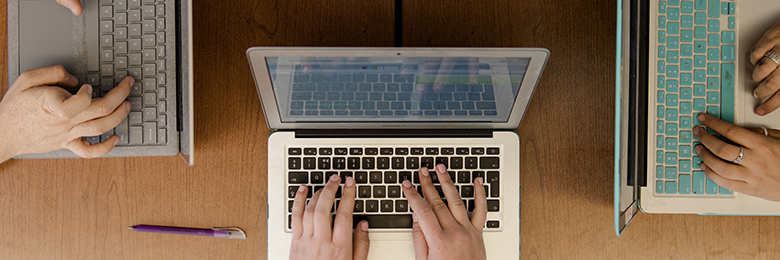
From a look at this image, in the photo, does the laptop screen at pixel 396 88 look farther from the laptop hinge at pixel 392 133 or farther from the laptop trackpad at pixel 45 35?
the laptop trackpad at pixel 45 35

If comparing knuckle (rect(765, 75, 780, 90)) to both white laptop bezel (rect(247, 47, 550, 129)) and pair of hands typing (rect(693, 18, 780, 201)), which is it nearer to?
pair of hands typing (rect(693, 18, 780, 201))

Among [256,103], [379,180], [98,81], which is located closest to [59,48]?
[98,81]

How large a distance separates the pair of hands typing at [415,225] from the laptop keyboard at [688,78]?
37cm

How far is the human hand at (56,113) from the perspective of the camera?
2.15ft

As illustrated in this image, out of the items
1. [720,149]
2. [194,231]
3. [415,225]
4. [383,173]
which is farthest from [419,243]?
[720,149]

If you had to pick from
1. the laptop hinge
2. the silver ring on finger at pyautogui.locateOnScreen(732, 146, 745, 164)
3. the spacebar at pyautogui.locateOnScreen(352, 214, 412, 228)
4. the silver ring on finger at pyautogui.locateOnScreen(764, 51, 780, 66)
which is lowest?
the spacebar at pyautogui.locateOnScreen(352, 214, 412, 228)

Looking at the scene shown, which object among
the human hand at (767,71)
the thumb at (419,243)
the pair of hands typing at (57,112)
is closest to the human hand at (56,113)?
the pair of hands typing at (57,112)

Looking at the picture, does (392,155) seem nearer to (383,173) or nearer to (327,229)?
(383,173)

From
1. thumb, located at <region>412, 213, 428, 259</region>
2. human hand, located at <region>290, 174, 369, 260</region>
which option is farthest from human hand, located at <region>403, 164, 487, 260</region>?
human hand, located at <region>290, 174, 369, 260</region>

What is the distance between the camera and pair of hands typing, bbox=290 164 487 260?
2.39 ft

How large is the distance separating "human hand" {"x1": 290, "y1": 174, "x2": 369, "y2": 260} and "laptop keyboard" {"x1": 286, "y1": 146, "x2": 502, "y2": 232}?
2 cm

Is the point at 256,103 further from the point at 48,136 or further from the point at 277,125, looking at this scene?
the point at 48,136

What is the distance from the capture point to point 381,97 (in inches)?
27.2

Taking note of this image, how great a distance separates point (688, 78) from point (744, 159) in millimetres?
181
